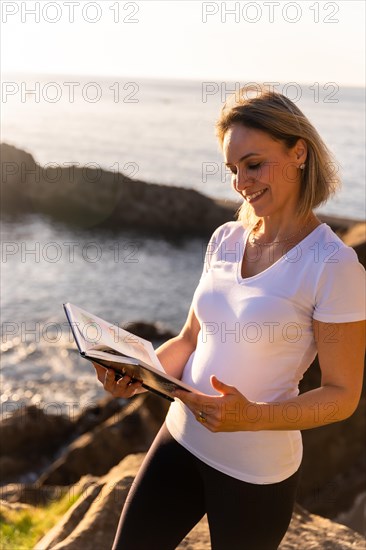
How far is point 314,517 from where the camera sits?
3.84m

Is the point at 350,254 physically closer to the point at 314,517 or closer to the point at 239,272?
the point at 239,272

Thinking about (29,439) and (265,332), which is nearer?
(265,332)

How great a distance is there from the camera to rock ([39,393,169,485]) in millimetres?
7793

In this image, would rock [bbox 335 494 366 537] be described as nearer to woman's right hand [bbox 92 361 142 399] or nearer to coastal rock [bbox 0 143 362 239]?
woman's right hand [bbox 92 361 142 399]

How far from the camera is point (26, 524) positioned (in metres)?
4.97

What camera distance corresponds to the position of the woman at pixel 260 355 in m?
1.99

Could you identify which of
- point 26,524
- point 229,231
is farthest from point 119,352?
point 26,524

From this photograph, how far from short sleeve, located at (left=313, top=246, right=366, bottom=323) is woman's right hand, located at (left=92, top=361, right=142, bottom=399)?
62 cm

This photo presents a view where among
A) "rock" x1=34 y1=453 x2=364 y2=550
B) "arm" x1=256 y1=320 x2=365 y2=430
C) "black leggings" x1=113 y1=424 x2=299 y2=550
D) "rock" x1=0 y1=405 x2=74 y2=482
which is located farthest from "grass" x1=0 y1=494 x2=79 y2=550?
"rock" x1=0 y1=405 x2=74 y2=482

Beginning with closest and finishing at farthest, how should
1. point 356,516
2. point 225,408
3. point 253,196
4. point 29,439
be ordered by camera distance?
point 225,408, point 253,196, point 356,516, point 29,439

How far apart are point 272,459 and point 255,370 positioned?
28cm

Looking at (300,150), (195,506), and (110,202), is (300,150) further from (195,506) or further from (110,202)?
(110,202)

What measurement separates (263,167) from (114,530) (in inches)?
85.0

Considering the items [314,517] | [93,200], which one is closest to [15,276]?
[93,200]
